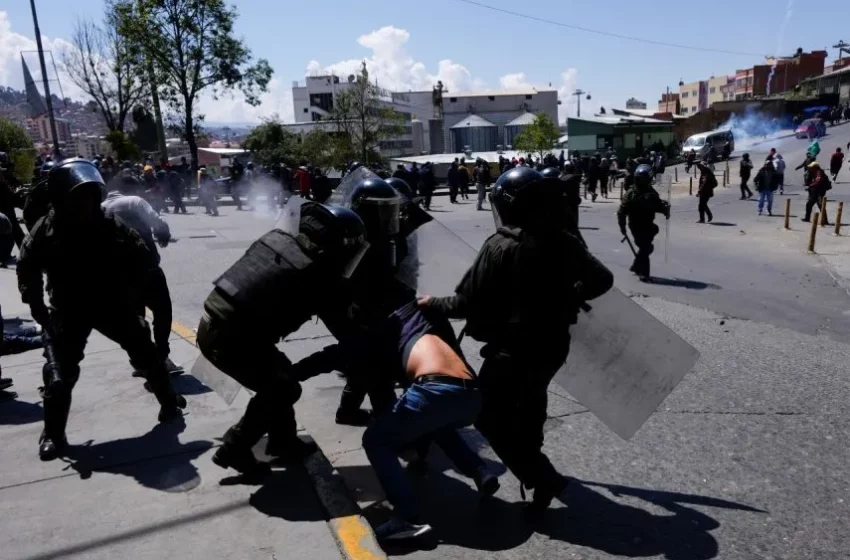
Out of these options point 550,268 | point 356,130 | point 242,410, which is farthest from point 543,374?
point 356,130

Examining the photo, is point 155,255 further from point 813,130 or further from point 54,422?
point 813,130

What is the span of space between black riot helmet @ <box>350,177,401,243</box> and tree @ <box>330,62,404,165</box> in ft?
104

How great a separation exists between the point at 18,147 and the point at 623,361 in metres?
27.4

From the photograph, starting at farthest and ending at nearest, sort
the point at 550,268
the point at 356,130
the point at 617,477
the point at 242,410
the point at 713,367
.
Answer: the point at 356,130
the point at 713,367
the point at 242,410
the point at 617,477
the point at 550,268

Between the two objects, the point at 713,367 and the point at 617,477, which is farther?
the point at 713,367

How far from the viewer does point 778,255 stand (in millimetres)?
11945

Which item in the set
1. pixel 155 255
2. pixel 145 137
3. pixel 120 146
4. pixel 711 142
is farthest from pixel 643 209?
pixel 145 137

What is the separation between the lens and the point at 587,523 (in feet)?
10.9

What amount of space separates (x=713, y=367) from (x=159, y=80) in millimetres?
30290

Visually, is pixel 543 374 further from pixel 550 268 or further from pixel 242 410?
pixel 242 410

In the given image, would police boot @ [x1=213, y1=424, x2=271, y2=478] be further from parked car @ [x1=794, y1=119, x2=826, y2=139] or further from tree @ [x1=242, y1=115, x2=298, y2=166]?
parked car @ [x1=794, y1=119, x2=826, y2=139]

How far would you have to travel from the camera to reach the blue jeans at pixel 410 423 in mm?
2846

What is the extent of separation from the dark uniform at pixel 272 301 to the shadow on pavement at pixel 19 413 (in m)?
1.93

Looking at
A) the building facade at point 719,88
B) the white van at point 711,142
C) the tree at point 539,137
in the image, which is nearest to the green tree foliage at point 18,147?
the tree at point 539,137
